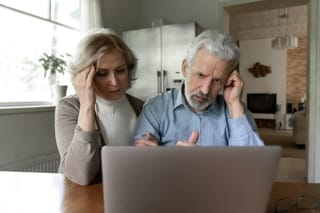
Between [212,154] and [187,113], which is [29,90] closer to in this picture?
[187,113]

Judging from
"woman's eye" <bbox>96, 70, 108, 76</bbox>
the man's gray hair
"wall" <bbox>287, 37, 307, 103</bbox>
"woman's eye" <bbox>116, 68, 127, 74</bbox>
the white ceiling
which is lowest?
"woman's eye" <bbox>96, 70, 108, 76</bbox>

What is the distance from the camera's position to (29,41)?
2600mm

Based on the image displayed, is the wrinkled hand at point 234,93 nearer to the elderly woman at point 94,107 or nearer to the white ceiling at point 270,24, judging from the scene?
the elderly woman at point 94,107

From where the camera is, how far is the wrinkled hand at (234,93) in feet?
3.67

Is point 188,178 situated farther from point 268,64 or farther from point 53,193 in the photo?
point 268,64

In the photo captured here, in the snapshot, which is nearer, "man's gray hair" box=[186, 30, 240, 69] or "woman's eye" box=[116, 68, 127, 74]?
"man's gray hair" box=[186, 30, 240, 69]

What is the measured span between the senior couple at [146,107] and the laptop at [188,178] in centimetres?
47

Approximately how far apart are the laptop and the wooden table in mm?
266

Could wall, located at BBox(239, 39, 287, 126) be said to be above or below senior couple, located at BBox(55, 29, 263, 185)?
above

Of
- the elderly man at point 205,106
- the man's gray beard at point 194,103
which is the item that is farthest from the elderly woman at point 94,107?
the man's gray beard at point 194,103

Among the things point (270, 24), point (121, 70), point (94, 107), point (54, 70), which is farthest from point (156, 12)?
point (270, 24)

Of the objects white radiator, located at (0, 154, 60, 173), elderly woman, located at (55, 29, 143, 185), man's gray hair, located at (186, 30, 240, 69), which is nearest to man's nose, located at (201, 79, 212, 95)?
man's gray hair, located at (186, 30, 240, 69)

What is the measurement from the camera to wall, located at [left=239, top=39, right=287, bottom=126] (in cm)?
891

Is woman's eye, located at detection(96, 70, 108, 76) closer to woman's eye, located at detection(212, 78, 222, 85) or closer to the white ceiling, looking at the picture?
woman's eye, located at detection(212, 78, 222, 85)
